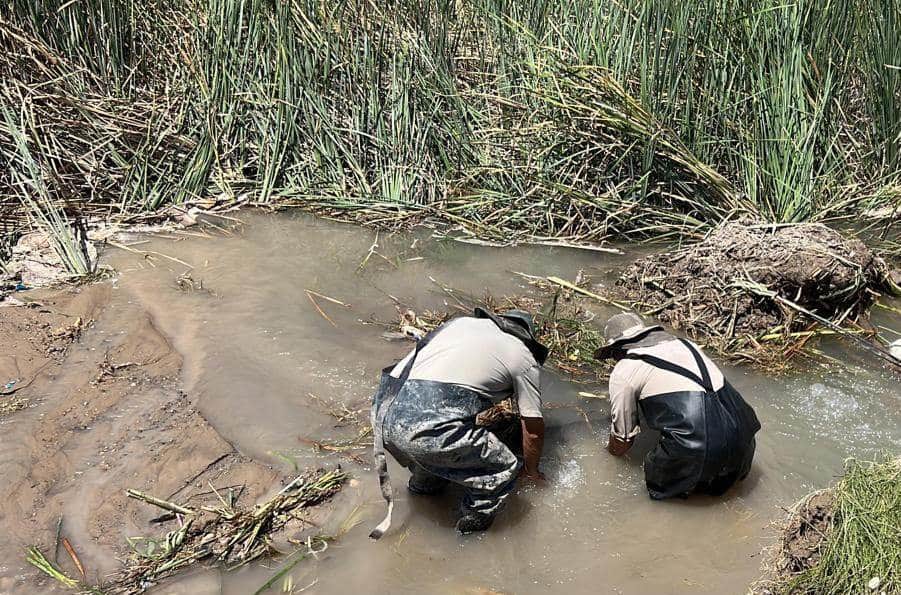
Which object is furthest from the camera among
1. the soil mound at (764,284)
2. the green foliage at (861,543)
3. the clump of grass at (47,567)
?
the soil mound at (764,284)

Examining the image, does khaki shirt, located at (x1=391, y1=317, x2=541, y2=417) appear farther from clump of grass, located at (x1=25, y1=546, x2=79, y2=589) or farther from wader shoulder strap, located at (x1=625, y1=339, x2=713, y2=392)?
clump of grass, located at (x1=25, y1=546, x2=79, y2=589)

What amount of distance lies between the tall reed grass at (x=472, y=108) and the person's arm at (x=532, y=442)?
2518 mm

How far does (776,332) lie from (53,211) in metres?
4.89

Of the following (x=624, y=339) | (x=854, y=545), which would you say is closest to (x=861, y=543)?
(x=854, y=545)

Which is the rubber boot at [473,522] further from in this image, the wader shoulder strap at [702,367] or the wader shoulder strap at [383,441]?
the wader shoulder strap at [702,367]

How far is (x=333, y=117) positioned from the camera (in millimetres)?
6504

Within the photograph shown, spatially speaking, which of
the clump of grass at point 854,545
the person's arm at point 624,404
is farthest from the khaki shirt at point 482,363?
the clump of grass at point 854,545

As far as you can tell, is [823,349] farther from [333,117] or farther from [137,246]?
[137,246]

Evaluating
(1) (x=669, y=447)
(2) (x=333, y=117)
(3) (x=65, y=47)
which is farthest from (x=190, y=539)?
(3) (x=65, y=47)

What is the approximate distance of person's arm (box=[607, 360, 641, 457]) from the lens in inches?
137

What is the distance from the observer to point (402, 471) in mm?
3688

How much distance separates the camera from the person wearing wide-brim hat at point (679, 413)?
328 centimetres

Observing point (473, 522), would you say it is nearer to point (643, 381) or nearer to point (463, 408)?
point (463, 408)

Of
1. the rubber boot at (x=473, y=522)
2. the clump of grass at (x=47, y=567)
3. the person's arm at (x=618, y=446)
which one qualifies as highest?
the person's arm at (x=618, y=446)
